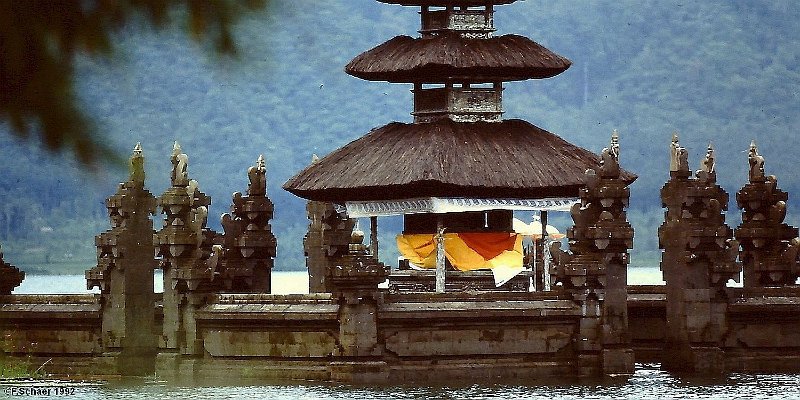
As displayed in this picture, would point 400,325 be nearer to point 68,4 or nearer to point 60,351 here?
point 60,351

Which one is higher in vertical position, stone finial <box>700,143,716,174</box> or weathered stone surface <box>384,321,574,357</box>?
stone finial <box>700,143,716,174</box>

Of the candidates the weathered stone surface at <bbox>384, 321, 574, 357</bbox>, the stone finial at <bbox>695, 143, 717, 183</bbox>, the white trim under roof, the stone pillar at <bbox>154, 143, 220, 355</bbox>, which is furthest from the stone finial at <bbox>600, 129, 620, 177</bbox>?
the stone pillar at <bbox>154, 143, 220, 355</bbox>

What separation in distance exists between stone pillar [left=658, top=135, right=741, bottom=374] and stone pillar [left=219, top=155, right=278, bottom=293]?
8.33 meters

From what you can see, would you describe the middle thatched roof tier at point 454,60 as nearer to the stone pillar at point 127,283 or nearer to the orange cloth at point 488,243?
the orange cloth at point 488,243

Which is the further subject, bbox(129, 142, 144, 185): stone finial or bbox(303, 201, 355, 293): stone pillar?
bbox(303, 201, 355, 293): stone pillar

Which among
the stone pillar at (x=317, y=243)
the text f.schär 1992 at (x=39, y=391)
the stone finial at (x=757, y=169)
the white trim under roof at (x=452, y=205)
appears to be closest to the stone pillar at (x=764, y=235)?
the stone finial at (x=757, y=169)

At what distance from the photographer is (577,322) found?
33.9m

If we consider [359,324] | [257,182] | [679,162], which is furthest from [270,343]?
[679,162]

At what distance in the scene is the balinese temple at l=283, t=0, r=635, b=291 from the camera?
37.7 meters

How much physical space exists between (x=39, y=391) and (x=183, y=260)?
6240 mm

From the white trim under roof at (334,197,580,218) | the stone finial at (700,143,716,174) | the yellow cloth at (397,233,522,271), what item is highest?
the stone finial at (700,143,716,174)

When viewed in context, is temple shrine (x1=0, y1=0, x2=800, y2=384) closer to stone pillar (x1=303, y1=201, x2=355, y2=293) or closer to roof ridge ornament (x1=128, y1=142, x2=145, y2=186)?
stone pillar (x1=303, y1=201, x2=355, y2=293)

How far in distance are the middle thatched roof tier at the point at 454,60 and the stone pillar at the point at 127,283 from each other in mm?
5931

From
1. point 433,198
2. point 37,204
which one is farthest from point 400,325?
point 37,204
